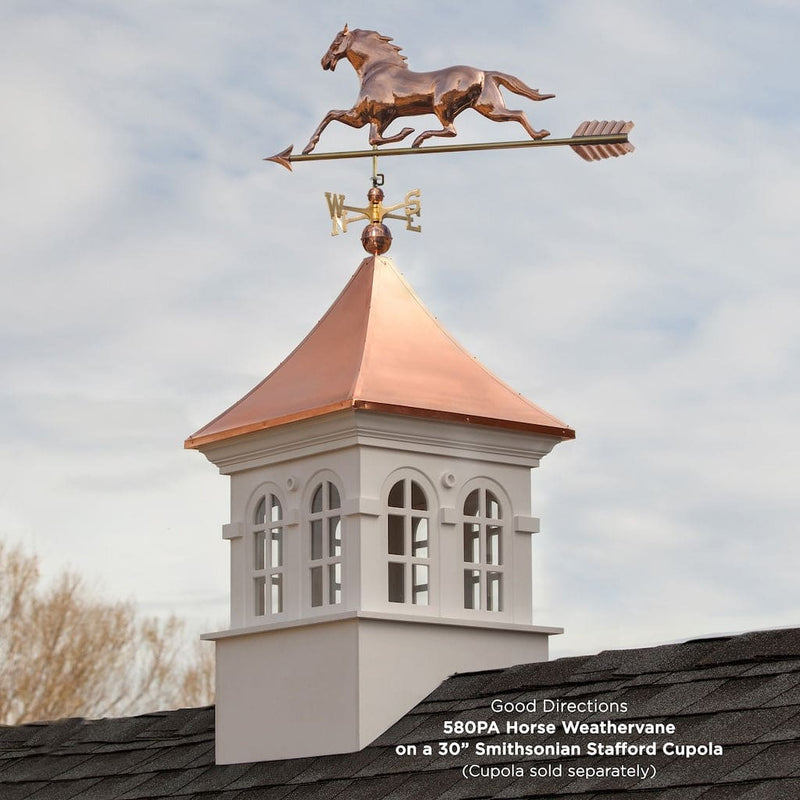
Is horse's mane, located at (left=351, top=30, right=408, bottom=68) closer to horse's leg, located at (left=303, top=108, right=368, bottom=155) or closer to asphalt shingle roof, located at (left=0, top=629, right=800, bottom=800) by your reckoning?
horse's leg, located at (left=303, top=108, right=368, bottom=155)

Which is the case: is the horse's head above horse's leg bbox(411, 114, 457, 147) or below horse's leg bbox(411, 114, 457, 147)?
above

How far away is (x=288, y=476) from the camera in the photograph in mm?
13297

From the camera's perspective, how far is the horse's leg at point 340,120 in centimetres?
1379

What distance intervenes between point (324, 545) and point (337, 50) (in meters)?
3.71

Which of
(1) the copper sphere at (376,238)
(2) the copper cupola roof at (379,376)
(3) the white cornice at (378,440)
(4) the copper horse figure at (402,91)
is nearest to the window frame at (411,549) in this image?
(3) the white cornice at (378,440)

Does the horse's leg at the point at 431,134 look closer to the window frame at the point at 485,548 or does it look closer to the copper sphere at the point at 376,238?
the copper sphere at the point at 376,238

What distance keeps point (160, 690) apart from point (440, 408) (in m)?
27.4

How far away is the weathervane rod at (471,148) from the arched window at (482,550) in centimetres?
238

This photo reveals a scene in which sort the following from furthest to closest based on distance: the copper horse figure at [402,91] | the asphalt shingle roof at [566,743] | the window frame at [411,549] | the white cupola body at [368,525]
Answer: the copper horse figure at [402,91], the window frame at [411,549], the white cupola body at [368,525], the asphalt shingle roof at [566,743]

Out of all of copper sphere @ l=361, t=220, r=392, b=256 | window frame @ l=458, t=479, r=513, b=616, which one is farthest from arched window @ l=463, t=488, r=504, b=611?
copper sphere @ l=361, t=220, r=392, b=256

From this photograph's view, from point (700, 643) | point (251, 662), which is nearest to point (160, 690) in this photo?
point (251, 662)

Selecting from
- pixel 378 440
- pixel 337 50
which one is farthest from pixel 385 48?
pixel 378 440

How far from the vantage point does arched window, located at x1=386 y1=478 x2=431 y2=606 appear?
12859mm

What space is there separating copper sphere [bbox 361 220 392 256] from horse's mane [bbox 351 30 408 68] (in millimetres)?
1189
